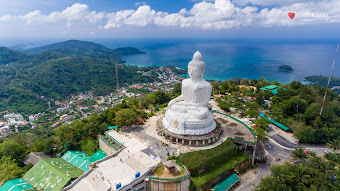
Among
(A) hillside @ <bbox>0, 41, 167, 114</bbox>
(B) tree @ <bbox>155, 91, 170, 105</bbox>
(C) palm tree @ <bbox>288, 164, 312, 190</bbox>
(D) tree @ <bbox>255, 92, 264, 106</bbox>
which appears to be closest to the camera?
(C) palm tree @ <bbox>288, 164, 312, 190</bbox>

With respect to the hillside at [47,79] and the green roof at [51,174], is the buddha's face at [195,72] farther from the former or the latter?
the hillside at [47,79]

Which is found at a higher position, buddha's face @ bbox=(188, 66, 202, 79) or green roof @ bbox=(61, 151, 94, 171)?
buddha's face @ bbox=(188, 66, 202, 79)

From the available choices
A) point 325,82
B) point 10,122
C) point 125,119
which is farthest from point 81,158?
point 325,82

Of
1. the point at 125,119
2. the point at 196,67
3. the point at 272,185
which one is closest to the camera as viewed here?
the point at 272,185

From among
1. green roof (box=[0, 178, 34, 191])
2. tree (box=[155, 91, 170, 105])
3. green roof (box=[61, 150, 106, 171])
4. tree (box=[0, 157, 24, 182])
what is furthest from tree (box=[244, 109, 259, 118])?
tree (box=[0, 157, 24, 182])

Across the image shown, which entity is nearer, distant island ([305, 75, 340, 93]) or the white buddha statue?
the white buddha statue

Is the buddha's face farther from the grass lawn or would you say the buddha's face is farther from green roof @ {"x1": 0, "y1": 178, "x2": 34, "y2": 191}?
green roof @ {"x1": 0, "y1": 178, "x2": 34, "y2": 191}

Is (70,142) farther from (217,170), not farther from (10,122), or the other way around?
(10,122)
